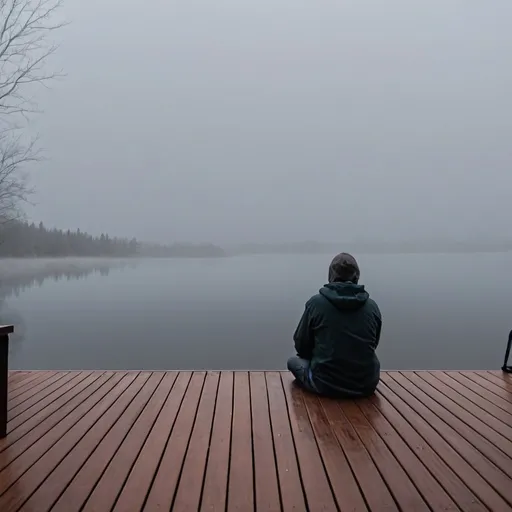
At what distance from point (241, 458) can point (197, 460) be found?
171 mm

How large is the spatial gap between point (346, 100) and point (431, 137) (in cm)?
390

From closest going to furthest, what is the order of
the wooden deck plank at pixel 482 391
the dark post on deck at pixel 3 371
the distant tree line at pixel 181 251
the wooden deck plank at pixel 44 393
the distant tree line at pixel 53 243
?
1. the dark post on deck at pixel 3 371
2. the wooden deck plank at pixel 44 393
3. the wooden deck plank at pixel 482 391
4. the distant tree line at pixel 53 243
5. the distant tree line at pixel 181 251

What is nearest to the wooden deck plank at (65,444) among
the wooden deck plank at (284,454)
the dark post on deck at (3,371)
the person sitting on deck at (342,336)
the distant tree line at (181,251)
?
the dark post on deck at (3,371)

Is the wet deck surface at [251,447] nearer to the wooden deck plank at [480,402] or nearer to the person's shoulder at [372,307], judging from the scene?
the wooden deck plank at [480,402]

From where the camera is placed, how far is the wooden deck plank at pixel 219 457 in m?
1.41

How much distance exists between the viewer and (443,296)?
6.79 metres

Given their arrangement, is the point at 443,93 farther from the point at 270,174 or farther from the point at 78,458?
the point at 78,458

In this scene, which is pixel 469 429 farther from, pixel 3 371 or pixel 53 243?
pixel 53 243

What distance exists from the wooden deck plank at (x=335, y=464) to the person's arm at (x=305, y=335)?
0.33 m

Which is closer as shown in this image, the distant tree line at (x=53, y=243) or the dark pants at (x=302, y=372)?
the dark pants at (x=302, y=372)

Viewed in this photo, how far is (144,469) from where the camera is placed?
162 cm

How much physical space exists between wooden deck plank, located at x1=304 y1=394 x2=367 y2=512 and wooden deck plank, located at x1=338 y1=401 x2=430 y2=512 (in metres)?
0.12

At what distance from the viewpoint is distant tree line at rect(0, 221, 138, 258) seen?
4.34 meters

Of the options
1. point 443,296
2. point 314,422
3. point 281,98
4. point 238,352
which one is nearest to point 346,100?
point 281,98
